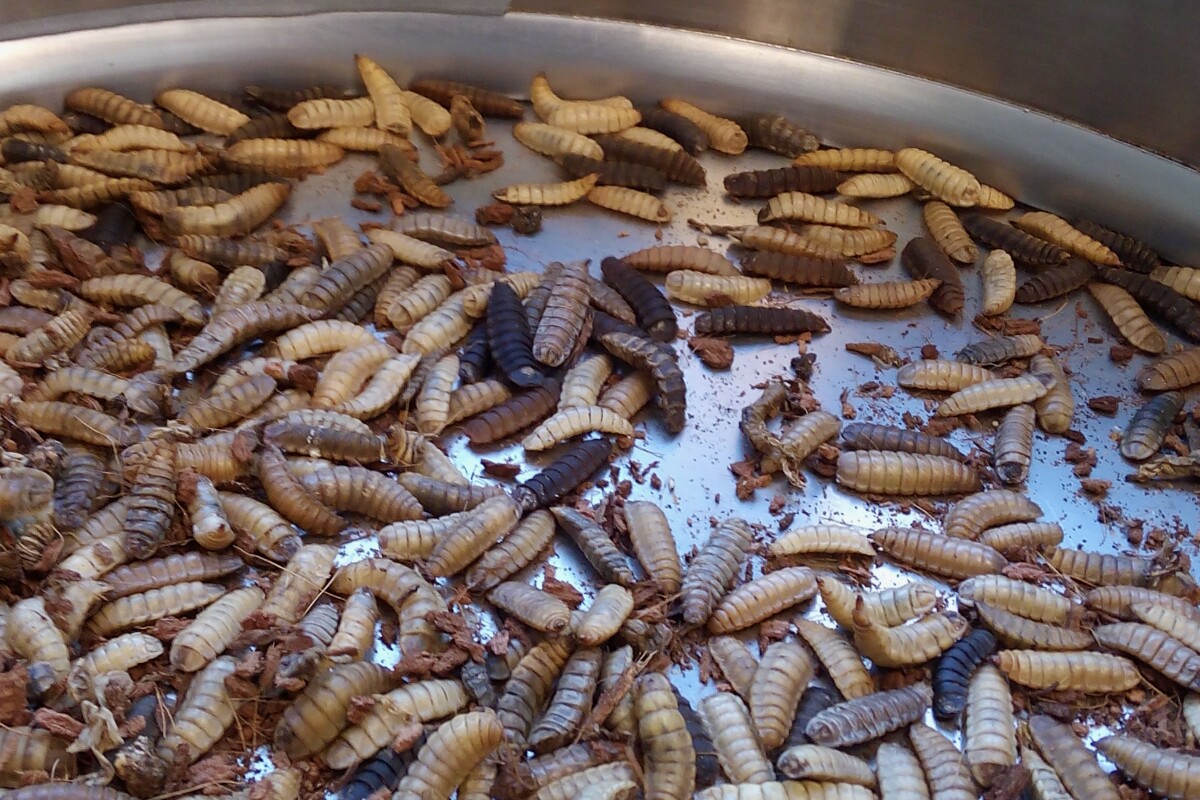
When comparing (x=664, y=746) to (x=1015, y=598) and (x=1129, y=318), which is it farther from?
(x=1129, y=318)

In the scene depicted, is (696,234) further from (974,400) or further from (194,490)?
(194,490)

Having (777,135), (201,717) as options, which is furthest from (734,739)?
(777,135)

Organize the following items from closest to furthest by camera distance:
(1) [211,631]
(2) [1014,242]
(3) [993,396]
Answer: (1) [211,631] < (3) [993,396] < (2) [1014,242]

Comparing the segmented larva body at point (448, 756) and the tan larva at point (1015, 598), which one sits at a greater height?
the tan larva at point (1015, 598)

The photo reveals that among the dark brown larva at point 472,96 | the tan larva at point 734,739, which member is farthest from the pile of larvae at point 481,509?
the dark brown larva at point 472,96

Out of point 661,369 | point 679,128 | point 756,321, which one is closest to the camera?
point 661,369

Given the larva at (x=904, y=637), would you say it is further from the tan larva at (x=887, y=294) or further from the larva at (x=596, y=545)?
the tan larva at (x=887, y=294)

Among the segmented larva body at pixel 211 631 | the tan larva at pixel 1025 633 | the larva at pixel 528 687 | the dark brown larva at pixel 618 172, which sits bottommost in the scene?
the larva at pixel 528 687
